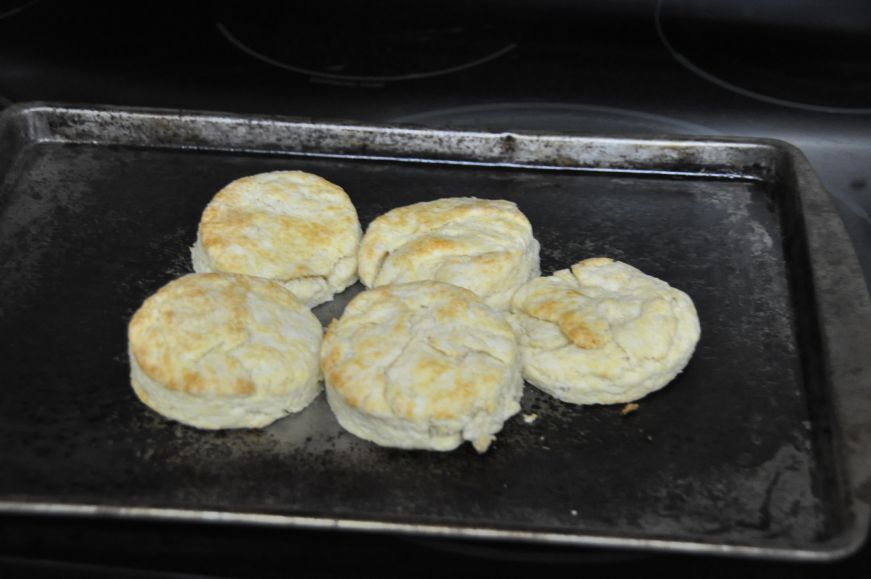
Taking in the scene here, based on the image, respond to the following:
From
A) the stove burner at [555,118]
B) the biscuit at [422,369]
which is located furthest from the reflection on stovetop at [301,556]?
the stove burner at [555,118]

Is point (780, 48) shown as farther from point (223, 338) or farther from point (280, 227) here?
point (223, 338)

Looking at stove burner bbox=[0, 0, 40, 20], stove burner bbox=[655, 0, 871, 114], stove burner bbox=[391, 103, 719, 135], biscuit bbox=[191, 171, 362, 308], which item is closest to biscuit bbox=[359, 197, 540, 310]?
biscuit bbox=[191, 171, 362, 308]

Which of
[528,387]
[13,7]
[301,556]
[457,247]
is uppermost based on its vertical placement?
[457,247]

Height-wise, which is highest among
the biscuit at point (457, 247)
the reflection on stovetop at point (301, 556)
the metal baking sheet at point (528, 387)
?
the biscuit at point (457, 247)

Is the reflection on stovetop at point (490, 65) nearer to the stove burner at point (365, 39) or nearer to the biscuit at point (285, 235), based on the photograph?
the stove burner at point (365, 39)

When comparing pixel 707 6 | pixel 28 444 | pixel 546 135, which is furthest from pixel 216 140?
A: pixel 707 6

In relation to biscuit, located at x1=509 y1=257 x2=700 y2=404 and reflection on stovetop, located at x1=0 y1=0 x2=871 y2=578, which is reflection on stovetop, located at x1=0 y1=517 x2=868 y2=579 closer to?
biscuit, located at x1=509 y1=257 x2=700 y2=404

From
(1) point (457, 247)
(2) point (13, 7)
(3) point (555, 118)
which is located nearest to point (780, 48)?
(3) point (555, 118)
